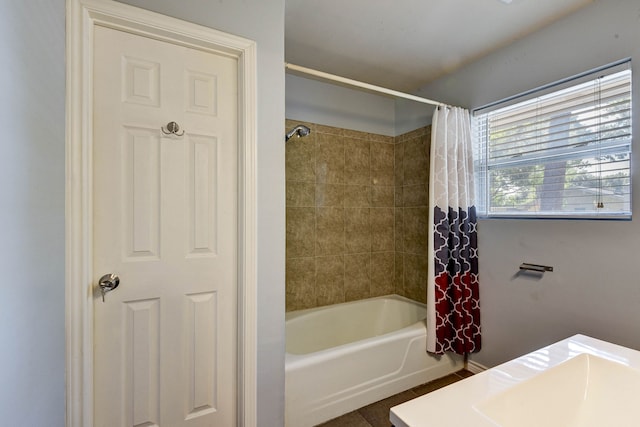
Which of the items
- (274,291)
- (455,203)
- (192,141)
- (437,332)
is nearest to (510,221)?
(455,203)

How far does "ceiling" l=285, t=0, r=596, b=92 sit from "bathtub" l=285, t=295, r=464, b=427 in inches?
78.8

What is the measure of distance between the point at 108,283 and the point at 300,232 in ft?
4.71

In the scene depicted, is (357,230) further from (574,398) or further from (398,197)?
(574,398)

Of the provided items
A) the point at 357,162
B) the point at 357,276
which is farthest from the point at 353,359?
the point at 357,162

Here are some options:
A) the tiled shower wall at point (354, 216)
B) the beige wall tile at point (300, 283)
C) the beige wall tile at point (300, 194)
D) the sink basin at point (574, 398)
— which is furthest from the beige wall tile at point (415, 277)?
the sink basin at point (574, 398)

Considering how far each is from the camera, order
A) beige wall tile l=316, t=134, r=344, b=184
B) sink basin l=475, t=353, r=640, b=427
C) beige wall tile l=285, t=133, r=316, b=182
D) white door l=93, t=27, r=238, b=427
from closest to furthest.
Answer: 1. sink basin l=475, t=353, r=640, b=427
2. white door l=93, t=27, r=238, b=427
3. beige wall tile l=285, t=133, r=316, b=182
4. beige wall tile l=316, t=134, r=344, b=184

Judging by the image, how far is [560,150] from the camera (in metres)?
1.68

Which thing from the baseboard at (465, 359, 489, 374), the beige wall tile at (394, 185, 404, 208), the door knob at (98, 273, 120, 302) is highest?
the beige wall tile at (394, 185, 404, 208)

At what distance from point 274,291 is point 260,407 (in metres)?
0.56

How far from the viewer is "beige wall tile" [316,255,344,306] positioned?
97.2 inches

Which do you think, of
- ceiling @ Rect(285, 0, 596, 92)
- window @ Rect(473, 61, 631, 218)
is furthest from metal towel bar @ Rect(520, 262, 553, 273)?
ceiling @ Rect(285, 0, 596, 92)

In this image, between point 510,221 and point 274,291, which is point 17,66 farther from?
point 510,221

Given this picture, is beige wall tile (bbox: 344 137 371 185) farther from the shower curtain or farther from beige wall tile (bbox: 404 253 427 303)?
beige wall tile (bbox: 404 253 427 303)

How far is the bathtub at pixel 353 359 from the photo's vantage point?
161cm
